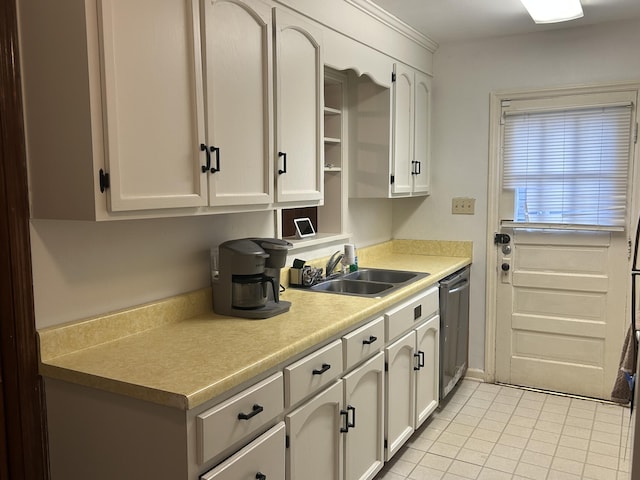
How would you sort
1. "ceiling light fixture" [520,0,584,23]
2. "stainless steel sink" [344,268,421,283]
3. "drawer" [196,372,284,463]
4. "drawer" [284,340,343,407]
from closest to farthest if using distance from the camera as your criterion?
"drawer" [196,372,284,463], "drawer" [284,340,343,407], "ceiling light fixture" [520,0,584,23], "stainless steel sink" [344,268,421,283]

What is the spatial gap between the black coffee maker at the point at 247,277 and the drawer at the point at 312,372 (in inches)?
11.4

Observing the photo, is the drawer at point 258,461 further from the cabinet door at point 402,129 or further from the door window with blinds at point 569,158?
the door window with blinds at point 569,158

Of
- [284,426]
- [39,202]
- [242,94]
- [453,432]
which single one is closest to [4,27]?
[39,202]

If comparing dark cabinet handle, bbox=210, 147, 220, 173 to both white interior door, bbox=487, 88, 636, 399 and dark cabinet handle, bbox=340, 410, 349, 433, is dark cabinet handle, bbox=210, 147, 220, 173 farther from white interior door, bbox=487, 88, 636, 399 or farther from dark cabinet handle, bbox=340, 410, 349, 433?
white interior door, bbox=487, 88, 636, 399

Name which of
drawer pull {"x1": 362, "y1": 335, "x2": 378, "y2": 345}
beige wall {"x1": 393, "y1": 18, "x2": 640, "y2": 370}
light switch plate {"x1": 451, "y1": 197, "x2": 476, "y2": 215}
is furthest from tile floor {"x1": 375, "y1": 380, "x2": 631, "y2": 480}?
light switch plate {"x1": 451, "y1": 197, "x2": 476, "y2": 215}

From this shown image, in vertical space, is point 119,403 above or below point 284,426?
above

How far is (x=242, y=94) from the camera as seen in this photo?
6.42 feet

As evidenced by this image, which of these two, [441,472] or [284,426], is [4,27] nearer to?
[284,426]

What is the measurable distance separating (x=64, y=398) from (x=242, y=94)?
1.15 meters

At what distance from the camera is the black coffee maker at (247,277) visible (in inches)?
82.3

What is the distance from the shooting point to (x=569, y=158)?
3.45m

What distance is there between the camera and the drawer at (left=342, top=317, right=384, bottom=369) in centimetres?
213

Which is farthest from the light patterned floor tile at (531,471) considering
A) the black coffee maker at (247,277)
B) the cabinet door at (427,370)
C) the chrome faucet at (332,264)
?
the black coffee maker at (247,277)

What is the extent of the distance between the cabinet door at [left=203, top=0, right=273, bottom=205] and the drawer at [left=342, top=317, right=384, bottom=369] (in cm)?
64
